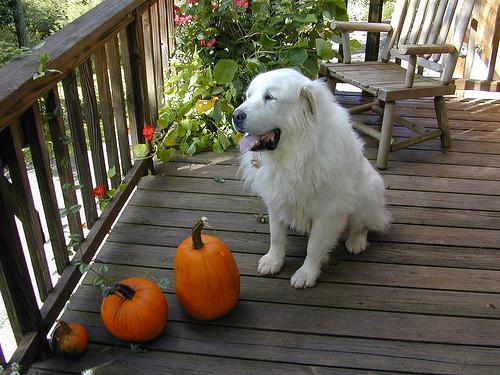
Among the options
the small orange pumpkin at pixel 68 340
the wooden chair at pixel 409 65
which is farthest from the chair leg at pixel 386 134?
the small orange pumpkin at pixel 68 340

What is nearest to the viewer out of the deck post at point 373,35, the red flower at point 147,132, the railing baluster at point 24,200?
the railing baluster at point 24,200

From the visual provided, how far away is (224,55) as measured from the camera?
10.6ft

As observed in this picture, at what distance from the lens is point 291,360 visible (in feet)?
5.61

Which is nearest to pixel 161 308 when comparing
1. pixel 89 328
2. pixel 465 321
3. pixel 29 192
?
pixel 89 328

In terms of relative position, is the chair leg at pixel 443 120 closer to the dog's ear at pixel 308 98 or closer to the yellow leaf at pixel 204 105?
the yellow leaf at pixel 204 105

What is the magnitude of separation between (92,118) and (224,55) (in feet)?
4.36

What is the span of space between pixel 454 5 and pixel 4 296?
10.2 ft

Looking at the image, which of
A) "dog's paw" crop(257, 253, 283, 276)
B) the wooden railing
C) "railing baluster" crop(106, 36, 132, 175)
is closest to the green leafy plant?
"railing baluster" crop(106, 36, 132, 175)

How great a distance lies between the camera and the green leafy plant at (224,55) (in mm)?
2961

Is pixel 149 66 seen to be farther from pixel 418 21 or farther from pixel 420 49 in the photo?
pixel 418 21

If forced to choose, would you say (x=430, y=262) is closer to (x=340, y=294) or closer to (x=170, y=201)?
(x=340, y=294)

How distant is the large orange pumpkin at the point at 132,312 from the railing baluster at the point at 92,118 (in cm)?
76

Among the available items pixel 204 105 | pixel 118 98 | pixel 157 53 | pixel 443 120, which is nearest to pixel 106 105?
pixel 118 98

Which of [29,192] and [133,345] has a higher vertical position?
[29,192]
